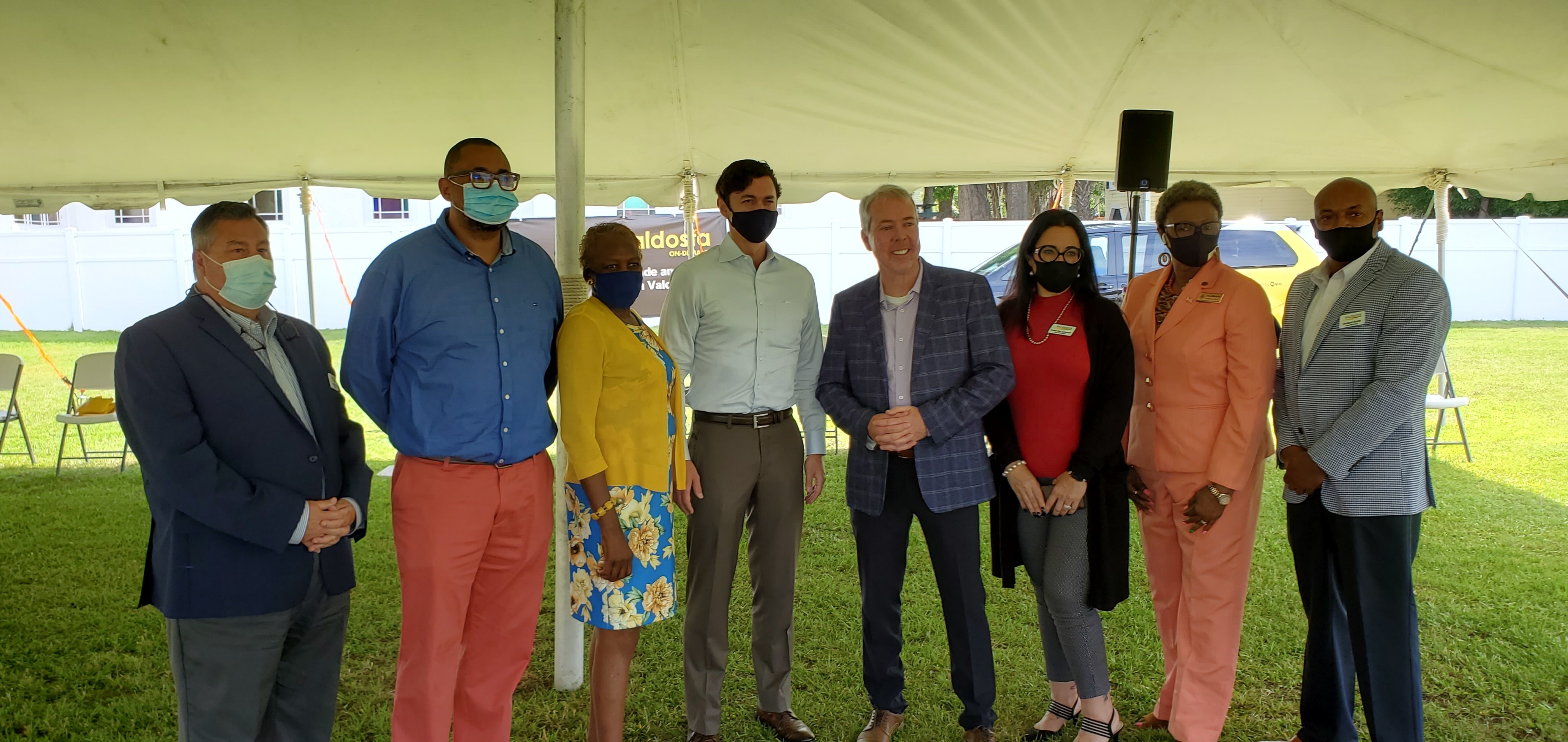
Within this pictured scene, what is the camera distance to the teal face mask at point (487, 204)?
2.52 m

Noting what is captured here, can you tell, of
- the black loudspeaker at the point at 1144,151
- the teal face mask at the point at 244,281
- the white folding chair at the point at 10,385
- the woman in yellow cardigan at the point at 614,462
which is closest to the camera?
the teal face mask at the point at 244,281

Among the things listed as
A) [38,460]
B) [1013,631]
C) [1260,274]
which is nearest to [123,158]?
[38,460]

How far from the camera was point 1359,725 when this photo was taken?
129 inches

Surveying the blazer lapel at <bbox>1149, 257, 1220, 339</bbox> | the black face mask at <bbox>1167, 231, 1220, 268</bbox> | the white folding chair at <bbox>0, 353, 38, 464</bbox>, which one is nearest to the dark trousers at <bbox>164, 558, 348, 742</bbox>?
the blazer lapel at <bbox>1149, 257, 1220, 339</bbox>

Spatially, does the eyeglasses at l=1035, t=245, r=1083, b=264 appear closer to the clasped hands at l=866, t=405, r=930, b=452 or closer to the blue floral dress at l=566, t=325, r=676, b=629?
the clasped hands at l=866, t=405, r=930, b=452

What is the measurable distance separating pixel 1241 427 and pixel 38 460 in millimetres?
9841

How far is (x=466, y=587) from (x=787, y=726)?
4.13 feet

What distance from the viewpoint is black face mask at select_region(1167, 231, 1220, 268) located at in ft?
9.63

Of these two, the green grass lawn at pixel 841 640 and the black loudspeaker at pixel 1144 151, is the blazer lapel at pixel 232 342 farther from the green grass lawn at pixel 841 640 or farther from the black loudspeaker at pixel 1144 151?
the black loudspeaker at pixel 1144 151

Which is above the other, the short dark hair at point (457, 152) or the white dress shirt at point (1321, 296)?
the short dark hair at point (457, 152)

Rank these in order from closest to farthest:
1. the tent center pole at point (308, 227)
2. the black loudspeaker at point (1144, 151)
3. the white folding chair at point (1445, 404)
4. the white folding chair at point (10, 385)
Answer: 1. the black loudspeaker at point (1144, 151)
2. the tent center pole at point (308, 227)
3. the white folding chair at point (1445, 404)
4. the white folding chair at point (10, 385)

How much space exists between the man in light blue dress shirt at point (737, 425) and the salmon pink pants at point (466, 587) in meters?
0.54

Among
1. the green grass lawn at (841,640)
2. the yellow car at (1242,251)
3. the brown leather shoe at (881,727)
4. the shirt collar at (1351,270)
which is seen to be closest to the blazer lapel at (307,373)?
the green grass lawn at (841,640)

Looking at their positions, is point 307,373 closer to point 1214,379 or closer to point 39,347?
point 1214,379
